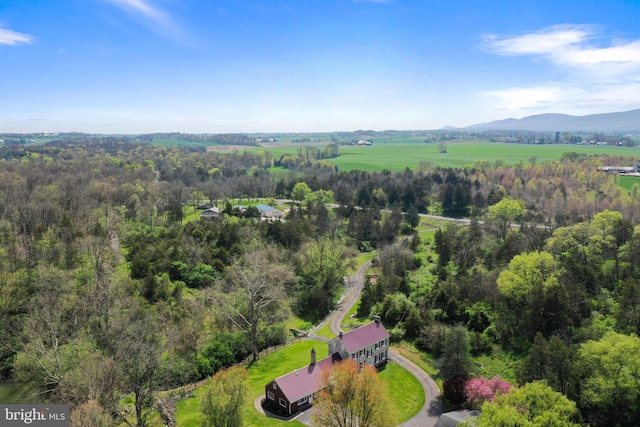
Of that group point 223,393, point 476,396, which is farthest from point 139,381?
point 476,396

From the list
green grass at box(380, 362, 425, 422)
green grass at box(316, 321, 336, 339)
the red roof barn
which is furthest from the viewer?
green grass at box(316, 321, 336, 339)

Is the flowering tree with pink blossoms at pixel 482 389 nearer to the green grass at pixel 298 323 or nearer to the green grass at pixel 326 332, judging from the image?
the green grass at pixel 326 332

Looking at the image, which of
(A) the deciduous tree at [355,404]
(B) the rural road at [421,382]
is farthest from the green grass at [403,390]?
(A) the deciduous tree at [355,404]

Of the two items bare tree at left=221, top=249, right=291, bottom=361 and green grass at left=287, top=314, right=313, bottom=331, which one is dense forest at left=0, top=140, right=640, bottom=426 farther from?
green grass at left=287, top=314, right=313, bottom=331

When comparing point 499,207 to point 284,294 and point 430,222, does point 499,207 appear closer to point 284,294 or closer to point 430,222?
point 430,222

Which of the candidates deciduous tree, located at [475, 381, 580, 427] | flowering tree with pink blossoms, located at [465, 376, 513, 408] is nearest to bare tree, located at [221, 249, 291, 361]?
flowering tree with pink blossoms, located at [465, 376, 513, 408]

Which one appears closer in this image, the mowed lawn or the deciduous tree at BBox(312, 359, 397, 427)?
the deciduous tree at BBox(312, 359, 397, 427)
